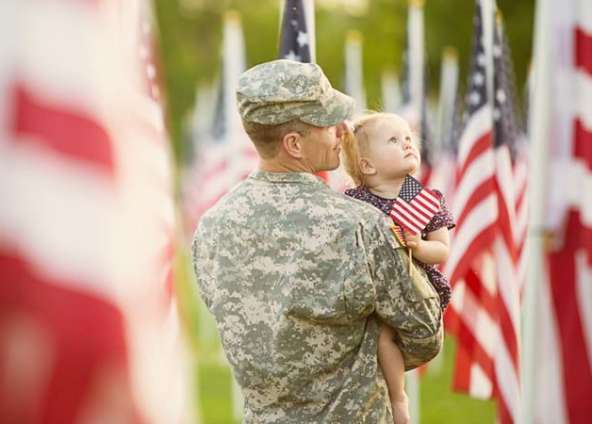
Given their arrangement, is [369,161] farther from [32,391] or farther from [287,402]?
[32,391]

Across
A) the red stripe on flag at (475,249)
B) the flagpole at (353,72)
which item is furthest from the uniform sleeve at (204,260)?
the flagpole at (353,72)

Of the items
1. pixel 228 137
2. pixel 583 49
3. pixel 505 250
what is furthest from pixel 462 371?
pixel 228 137

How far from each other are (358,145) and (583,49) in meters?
1.20

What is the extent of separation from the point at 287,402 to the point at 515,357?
128 inches

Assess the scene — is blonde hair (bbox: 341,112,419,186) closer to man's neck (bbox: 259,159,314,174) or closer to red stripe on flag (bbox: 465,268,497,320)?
man's neck (bbox: 259,159,314,174)

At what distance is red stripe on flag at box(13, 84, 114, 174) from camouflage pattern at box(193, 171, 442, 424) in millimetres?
1613

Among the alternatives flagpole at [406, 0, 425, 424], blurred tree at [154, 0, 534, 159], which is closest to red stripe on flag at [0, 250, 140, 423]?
flagpole at [406, 0, 425, 424]

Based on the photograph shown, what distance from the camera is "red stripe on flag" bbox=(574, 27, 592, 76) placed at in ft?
17.1

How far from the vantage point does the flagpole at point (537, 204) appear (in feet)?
16.8

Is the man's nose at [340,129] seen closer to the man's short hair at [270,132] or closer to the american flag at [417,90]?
the man's short hair at [270,132]

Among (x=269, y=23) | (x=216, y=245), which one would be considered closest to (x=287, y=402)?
(x=216, y=245)

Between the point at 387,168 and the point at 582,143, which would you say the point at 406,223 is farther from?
the point at 582,143

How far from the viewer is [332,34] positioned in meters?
52.8

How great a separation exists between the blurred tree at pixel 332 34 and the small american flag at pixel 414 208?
31.5 metres
